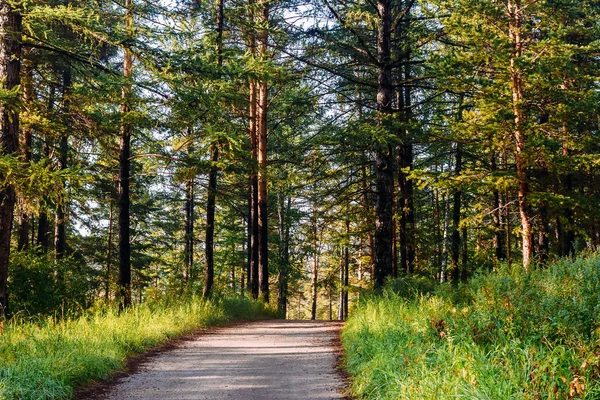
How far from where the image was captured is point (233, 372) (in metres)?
7.41

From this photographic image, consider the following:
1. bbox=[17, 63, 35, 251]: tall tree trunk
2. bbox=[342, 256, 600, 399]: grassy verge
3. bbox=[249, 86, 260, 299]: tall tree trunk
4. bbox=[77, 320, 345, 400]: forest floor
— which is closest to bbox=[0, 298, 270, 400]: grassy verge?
bbox=[77, 320, 345, 400]: forest floor

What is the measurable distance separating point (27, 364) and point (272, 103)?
16.9m

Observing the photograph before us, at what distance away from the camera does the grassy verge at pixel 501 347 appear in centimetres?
392

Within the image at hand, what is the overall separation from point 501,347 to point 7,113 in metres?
8.82

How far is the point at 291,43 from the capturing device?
613 inches

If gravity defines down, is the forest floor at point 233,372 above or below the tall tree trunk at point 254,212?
below

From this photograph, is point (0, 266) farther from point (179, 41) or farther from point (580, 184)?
point (580, 184)

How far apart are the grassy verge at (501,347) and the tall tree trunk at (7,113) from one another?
6597 mm

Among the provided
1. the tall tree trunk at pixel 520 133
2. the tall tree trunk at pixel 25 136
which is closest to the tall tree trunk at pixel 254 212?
the tall tree trunk at pixel 25 136

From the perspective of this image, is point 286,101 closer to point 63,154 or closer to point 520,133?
point 520,133

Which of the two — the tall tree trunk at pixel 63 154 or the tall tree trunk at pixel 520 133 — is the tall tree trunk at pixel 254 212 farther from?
the tall tree trunk at pixel 520 133

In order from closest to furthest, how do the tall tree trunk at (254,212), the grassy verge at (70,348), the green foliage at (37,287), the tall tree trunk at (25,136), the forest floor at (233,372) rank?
1. the grassy verge at (70,348)
2. the forest floor at (233,372)
3. the tall tree trunk at (25,136)
4. the green foliage at (37,287)
5. the tall tree trunk at (254,212)

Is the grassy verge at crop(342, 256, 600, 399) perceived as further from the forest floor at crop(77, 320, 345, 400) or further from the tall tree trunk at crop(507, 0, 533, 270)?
the tall tree trunk at crop(507, 0, 533, 270)

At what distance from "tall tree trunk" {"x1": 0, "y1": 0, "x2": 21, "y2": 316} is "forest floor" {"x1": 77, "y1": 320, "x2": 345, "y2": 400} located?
3409 mm
